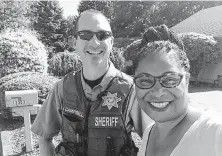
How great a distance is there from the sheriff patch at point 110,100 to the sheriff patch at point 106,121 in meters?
0.08

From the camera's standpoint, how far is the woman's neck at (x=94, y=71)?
1965 mm

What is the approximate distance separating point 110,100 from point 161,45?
0.73 m

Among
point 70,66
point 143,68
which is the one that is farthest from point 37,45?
point 143,68

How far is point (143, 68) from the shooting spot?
4.43ft

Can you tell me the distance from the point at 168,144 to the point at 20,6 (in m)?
27.0

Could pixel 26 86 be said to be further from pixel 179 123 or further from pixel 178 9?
pixel 178 9

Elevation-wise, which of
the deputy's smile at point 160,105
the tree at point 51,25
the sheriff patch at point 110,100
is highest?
the tree at point 51,25

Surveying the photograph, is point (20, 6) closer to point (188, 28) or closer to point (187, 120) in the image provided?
point (188, 28)

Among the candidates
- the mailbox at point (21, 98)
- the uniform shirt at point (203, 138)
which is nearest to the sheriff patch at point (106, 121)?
the uniform shirt at point (203, 138)

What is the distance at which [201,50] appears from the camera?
1264 cm

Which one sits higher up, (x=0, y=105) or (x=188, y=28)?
(x=188, y=28)

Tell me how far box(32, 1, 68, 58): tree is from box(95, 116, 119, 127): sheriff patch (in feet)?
72.8

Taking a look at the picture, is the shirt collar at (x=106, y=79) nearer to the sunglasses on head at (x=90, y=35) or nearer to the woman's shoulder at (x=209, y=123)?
the sunglasses on head at (x=90, y=35)

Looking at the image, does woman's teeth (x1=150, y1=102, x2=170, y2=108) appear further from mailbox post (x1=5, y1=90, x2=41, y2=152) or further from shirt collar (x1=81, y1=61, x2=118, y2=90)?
mailbox post (x1=5, y1=90, x2=41, y2=152)
